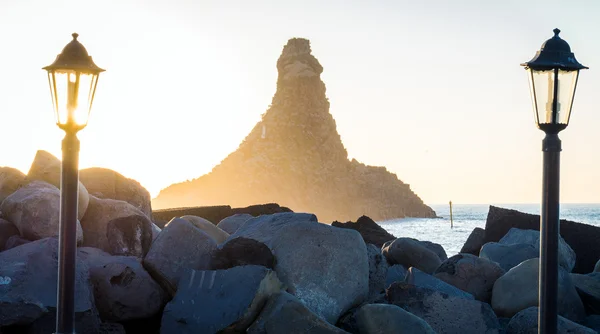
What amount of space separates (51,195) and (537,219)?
9134mm

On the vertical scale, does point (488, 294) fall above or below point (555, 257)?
below

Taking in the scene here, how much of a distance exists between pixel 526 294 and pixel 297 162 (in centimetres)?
12060

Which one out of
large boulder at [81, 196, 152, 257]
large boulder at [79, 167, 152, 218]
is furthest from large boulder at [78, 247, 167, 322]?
large boulder at [79, 167, 152, 218]

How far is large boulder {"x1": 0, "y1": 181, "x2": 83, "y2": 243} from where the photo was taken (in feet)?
27.4

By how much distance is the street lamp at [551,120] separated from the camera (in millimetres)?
5238

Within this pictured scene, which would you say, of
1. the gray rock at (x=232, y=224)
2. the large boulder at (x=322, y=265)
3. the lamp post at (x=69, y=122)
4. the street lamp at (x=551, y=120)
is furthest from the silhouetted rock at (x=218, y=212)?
the street lamp at (x=551, y=120)

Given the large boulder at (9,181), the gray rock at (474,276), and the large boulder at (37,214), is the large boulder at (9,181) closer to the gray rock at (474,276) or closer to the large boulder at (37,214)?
the large boulder at (37,214)

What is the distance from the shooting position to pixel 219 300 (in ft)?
23.0

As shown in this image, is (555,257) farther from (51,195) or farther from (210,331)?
(51,195)

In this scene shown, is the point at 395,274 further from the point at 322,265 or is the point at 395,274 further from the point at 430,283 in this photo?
the point at 322,265

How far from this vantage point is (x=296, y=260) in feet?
25.4

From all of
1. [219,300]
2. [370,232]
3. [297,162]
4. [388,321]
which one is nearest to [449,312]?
[388,321]

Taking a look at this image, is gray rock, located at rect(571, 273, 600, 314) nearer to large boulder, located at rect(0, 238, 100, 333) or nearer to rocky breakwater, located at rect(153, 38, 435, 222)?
large boulder, located at rect(0, 238, 100, 333)

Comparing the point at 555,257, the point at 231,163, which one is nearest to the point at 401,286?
the point at 555,257
